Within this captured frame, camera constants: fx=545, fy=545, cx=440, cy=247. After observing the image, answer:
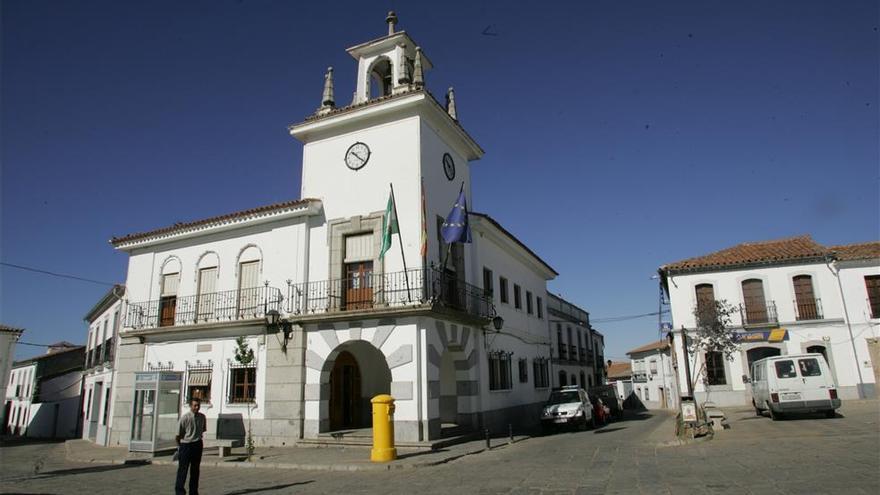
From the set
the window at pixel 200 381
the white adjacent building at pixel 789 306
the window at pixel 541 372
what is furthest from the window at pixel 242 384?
the white adjacent building at pixel 789 306

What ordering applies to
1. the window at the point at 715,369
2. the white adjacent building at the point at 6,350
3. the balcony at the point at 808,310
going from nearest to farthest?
the balcony at the point at 808,310, the window at the point at 715,369, the white adjacent building at the point at 6,350

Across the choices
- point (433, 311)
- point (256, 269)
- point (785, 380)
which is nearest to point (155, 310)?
point (256, 269)

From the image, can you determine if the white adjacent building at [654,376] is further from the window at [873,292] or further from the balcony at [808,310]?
the window at [873,292]

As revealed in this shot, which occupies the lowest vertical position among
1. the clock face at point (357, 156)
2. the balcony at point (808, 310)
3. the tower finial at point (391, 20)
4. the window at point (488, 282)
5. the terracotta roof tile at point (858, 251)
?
the balcony at point (808, 310)

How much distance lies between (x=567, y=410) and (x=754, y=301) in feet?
44.2

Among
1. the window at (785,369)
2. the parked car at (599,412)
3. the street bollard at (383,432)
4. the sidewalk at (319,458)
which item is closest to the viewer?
the sidewalk at (319,458)

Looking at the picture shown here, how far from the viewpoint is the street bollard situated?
11750 millimetres

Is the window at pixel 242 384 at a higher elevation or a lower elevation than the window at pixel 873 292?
lower

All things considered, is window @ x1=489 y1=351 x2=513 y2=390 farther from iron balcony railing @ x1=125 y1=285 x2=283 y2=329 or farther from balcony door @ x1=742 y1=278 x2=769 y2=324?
balcony door @ x1=742 y1=278 x2=769 y2=324

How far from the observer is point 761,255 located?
26.7 metres

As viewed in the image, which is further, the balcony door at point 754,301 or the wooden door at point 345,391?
the balcony door at point 754,301

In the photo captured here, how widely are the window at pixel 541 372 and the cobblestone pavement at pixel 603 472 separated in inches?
401

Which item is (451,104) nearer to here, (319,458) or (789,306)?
(319,458)

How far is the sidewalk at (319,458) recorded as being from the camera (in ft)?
37.4
